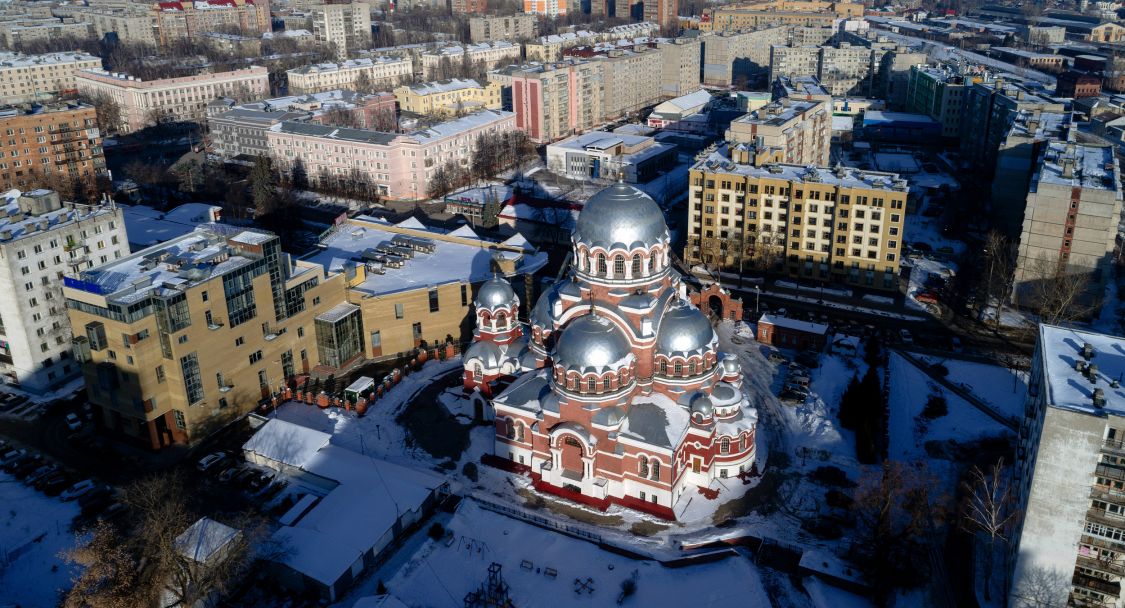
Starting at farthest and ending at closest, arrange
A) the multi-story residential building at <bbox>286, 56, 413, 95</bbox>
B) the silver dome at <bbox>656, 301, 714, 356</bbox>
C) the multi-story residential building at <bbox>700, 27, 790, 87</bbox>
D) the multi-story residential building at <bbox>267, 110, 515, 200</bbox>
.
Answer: the multi-story residential building at <bbox>700, 27, 790, 87</bbox> < the multi-story residential building at <bbox>286, 56, 413, 95</bbox> < the multi-story residential building at <bbox>267, 110, 515, 200</bbox> < the silver dome at <bbox>656, 301, 714, 356</bbox>

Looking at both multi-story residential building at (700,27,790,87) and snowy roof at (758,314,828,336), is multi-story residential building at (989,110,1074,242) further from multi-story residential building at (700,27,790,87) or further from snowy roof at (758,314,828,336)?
multi-story residential building at (700,27,790,87)

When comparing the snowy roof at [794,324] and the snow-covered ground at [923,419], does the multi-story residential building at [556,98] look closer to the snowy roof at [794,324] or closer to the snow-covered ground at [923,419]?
the snowy roof at [794,324]

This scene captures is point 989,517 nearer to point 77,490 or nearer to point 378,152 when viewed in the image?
point 77,490

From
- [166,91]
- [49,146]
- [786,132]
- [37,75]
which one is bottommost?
[49,146]

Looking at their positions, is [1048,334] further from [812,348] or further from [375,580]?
[375,580]

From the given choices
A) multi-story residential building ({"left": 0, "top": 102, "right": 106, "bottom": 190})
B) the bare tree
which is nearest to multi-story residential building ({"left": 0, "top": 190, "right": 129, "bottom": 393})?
multi-story residential building ({"left": 0, "top": 102, "right": 106, "bottom": 190})

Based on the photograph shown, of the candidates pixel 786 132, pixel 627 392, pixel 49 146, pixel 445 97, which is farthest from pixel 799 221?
pixel 49 146

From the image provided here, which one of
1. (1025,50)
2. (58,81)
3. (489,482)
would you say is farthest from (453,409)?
(1025,50)
